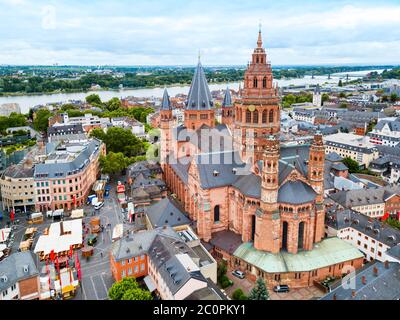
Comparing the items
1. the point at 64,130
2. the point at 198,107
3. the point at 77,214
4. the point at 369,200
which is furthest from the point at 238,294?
the point at 64,130

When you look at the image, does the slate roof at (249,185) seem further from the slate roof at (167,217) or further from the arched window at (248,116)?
the slate roof at (167,217)

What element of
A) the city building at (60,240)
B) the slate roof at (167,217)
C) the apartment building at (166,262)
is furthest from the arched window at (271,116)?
the city building at (60,240)

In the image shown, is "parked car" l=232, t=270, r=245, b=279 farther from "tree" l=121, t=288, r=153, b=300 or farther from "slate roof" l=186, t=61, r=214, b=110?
"slate roof" l=186, t=61, r=214, b=110

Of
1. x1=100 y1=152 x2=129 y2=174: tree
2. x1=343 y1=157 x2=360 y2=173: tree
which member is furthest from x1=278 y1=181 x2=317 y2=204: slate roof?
x1=100 y1=152 x2=129 y2=174: tree

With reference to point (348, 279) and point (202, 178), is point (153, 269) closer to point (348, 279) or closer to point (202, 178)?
point (202, 178)
